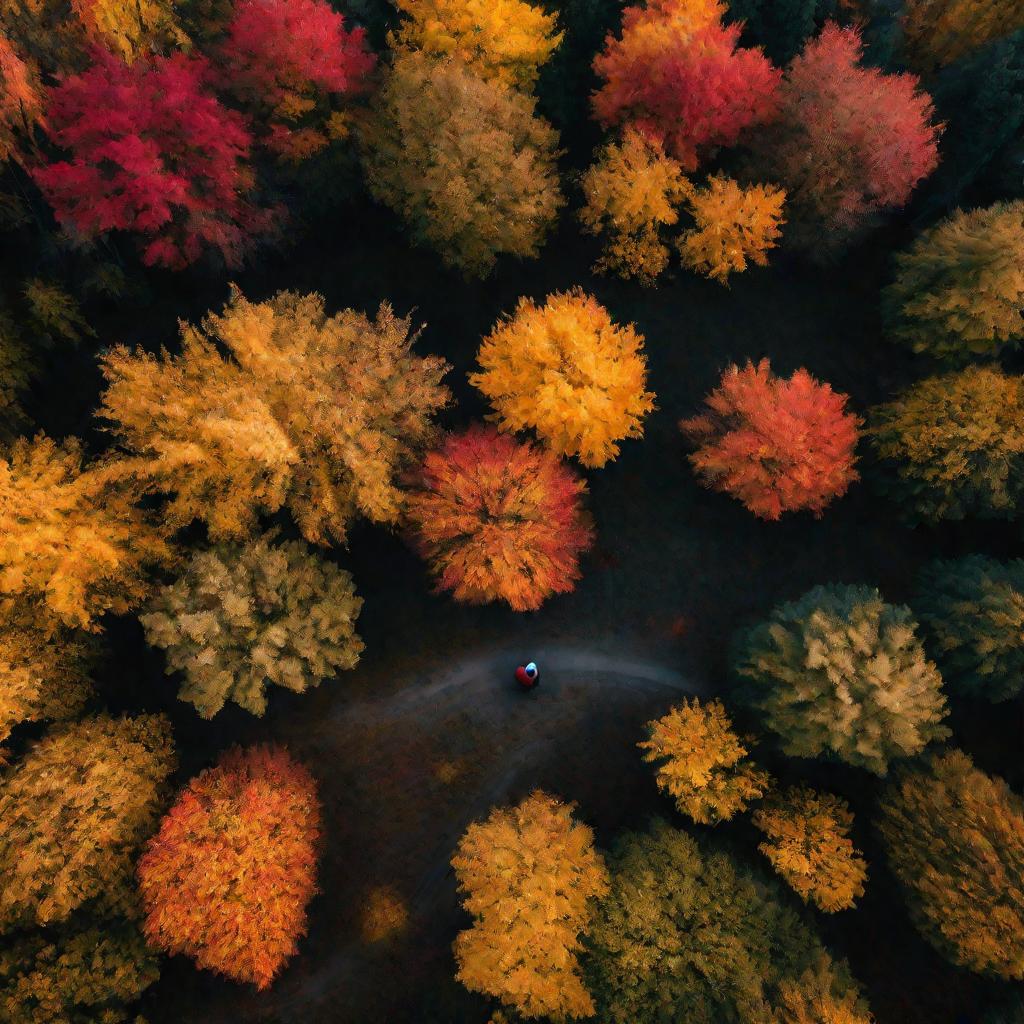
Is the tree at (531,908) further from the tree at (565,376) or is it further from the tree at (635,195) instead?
the tree at (635,195)

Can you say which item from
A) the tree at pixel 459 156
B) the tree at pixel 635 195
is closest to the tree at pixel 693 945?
the tree at pixel 635 195

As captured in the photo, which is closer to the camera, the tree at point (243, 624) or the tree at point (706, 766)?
the tree at point (243, 624)

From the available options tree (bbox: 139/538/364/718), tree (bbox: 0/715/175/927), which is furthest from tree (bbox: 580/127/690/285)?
tree (bbox: 0/715/175/927)

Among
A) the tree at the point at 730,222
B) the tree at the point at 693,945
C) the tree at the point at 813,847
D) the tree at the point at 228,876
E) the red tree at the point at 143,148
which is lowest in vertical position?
the tree at the point at 228,876

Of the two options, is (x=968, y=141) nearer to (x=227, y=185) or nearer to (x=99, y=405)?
(x=227, y=185)

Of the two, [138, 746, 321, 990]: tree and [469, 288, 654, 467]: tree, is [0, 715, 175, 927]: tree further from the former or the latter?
[469, 288, 654, 467]: tree

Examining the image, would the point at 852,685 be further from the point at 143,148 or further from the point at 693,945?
the point at 143,148

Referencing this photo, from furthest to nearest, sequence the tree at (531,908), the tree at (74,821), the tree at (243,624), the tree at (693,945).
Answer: the tree at (243,624), the tree at (531,908), the tree at (693,945), the tree at (74,821)

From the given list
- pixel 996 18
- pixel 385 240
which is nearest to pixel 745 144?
pixel 996 18
